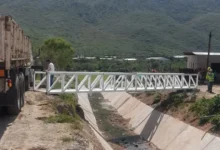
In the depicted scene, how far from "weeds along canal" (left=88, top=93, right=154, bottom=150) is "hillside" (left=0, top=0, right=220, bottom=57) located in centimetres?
8759

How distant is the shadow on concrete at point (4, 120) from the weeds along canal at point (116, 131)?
30.4 feet

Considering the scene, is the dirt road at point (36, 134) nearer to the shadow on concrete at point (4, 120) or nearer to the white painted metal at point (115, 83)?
the shadow on concrete at point (4, 120)

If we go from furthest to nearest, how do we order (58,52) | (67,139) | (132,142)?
(58,52), (132,142), (67,139)

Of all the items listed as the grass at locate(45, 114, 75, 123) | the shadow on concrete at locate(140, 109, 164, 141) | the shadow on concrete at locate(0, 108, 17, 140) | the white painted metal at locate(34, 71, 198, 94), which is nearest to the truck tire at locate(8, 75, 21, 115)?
the shadow on concrete at locate(0, 108, 17, 140)

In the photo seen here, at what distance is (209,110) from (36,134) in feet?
45.9

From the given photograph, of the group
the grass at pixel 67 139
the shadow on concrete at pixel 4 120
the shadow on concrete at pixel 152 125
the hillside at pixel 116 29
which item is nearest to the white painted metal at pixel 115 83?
the shadow on concrete at pixel 152 125

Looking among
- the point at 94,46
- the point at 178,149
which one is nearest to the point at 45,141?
the point at 178,149

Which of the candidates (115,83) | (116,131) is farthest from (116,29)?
(115,83)

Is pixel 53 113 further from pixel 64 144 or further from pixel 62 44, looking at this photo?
pixel 62 44

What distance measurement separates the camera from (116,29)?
166m

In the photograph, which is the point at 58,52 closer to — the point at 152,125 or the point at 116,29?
the point at 152,125

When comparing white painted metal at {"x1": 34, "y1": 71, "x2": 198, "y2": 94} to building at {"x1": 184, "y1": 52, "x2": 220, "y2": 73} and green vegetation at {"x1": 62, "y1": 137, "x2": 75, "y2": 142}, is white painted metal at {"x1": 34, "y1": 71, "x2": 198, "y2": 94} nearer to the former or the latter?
building at {"x1": 184, "y1": 52, "x2": 220, "y2": 73}

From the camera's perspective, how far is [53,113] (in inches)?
688

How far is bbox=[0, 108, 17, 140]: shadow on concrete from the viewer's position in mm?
13790
